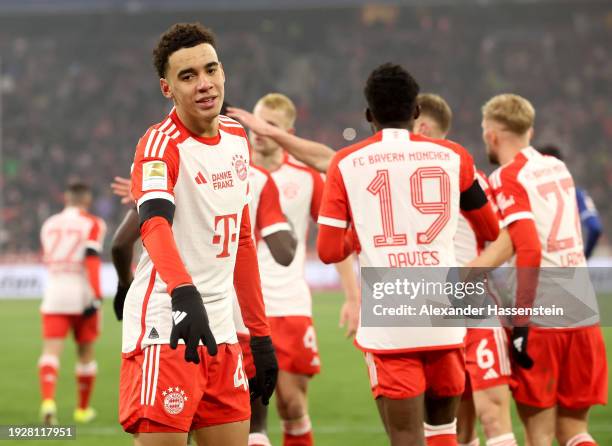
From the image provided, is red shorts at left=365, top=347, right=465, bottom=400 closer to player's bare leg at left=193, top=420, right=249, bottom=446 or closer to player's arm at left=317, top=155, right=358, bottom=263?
player's arm at left=317, top=155, right=358, bottom=263

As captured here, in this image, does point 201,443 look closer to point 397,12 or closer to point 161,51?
point 161,51

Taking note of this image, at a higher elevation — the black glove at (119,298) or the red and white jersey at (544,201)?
the red and white jersey at (544,201)

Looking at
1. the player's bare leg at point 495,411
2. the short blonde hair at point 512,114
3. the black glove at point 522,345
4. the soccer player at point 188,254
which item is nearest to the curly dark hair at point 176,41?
the soccer player at point 188,254

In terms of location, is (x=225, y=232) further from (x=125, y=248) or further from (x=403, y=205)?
(x=125, y=248)

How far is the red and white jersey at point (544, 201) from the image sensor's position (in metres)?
5.19

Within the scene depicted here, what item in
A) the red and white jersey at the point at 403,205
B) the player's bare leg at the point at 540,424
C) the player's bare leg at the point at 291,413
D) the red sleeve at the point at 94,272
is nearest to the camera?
the red and white jersey at the point at 403,205

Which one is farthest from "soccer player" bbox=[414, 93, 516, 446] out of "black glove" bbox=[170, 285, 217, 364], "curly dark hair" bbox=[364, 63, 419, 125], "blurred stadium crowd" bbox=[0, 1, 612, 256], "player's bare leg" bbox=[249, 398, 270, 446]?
"blurred stadium crowd" bbox=[0, 1, 612, 256]

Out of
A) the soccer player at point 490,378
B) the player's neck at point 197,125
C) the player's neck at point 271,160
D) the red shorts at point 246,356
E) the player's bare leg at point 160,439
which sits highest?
the player's neck at point 271,160

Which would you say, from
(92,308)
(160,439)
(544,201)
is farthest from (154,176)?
(92,308)

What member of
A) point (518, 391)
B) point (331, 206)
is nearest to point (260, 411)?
point (518, 391)

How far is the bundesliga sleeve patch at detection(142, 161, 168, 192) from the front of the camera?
3.35m

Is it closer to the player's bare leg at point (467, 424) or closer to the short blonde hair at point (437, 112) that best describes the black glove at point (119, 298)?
the short blonde hair at point (437, 112)

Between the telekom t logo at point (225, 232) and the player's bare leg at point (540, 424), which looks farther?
the player's bare leg at point (540, 424)

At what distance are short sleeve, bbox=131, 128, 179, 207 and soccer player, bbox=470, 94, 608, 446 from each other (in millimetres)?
2312
